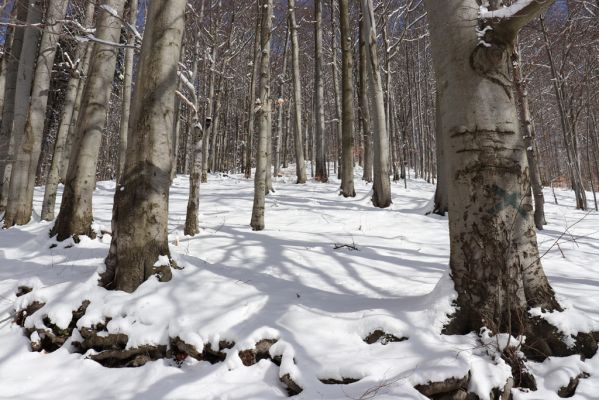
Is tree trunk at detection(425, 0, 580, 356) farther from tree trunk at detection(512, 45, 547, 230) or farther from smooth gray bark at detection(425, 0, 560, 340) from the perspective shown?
tree trunk at detection(512, 45, 547, 230)

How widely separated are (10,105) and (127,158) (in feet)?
19.5

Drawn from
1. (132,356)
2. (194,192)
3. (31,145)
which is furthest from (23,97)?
(132,356)

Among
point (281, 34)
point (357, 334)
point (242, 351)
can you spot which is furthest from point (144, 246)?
point (281, 34)

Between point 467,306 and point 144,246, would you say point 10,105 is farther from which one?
point 467,306

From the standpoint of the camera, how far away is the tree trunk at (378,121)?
777 centimetres

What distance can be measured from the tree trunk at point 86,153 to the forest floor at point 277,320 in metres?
0.28

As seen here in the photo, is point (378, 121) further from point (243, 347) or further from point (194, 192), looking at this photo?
point (243, 347)

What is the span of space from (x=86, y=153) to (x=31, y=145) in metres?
2.27

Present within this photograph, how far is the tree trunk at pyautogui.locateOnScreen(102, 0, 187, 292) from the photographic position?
310 centimetres

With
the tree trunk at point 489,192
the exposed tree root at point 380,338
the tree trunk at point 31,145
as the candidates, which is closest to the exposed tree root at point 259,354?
the exposed tree root at point 380,338

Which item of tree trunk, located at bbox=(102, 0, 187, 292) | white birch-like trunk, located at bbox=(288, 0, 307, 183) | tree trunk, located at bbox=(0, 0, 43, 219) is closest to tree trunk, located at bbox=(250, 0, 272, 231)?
tree trunk, located at bbox=(102, 0, 187, 292)

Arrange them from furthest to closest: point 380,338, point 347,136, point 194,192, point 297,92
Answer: point 297,92, point 347,136, point 194,192, point 380,338

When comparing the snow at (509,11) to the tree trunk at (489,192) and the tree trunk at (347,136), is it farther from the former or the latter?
the tree trunk at (347,136)

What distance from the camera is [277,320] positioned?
2531mm
